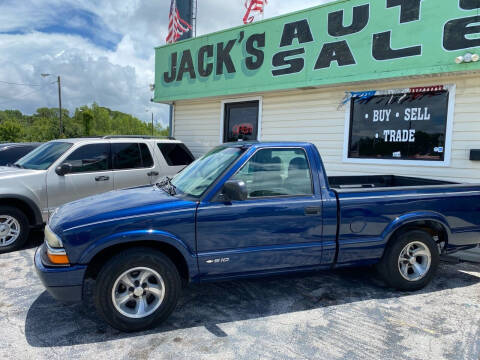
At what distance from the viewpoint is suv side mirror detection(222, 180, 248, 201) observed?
10.6 ft

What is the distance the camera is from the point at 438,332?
341 centimetres

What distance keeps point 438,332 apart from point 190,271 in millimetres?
2421

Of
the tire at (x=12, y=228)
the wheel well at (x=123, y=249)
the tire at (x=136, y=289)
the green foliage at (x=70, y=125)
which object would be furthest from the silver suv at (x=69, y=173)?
the green foliage at (x=70, y=125)

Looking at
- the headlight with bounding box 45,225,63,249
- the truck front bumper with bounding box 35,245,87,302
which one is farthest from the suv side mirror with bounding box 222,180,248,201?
the headlight with bounding box 45,225,63,249

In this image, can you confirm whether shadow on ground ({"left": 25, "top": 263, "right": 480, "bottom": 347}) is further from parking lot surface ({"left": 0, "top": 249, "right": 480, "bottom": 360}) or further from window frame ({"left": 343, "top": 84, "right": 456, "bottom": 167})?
A: window frame ({"left": 343, "top": 84, "right": 456, "bottom": 167})

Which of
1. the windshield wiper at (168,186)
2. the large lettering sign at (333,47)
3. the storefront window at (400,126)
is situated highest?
the large lettering sign at (333,47)

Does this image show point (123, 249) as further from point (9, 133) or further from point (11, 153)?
point (9, 133)

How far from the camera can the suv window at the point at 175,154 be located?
711 cm

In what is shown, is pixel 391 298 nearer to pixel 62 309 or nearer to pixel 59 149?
pixel 62 309

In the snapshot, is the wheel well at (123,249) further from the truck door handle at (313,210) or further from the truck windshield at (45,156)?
the truck windshield at (45,156)

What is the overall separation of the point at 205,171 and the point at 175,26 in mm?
8329

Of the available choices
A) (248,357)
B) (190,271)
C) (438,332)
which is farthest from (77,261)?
(438,332)

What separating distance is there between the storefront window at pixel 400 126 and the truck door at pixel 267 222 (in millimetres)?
3525

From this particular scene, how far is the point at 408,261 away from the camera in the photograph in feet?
14.0
